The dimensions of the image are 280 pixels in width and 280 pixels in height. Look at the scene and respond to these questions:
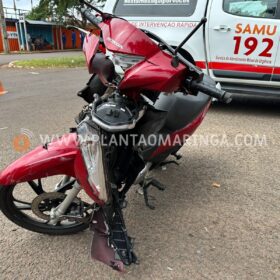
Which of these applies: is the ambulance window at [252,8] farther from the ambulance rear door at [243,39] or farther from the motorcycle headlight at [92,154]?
the motorcycle headlight at [92,154]

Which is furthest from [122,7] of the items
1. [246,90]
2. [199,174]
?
[199,174]

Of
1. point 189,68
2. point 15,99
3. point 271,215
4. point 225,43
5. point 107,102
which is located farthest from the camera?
Result: point 15,99

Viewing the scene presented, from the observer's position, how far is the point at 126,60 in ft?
5.34

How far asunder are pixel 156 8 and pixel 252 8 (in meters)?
1.49

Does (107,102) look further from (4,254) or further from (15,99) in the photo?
(15,99)

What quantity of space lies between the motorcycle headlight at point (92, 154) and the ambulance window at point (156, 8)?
383 centimetres

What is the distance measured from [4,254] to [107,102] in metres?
1.26

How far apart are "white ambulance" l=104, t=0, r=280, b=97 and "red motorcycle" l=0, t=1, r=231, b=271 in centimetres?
299

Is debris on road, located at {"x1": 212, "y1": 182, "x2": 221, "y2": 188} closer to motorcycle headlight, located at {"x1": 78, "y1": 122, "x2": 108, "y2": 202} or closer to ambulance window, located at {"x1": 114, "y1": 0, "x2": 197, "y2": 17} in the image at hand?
motorcycle headlight, located at {"x1": 78, "y1": 122, "x2": 108, "y2": 202}

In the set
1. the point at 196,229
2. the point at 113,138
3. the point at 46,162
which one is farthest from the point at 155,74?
the point at 196,229

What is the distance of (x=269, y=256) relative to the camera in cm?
212

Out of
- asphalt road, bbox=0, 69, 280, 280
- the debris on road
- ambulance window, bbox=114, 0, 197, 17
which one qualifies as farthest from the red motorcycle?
ambulance window, bbox=114, 0, 197, 17

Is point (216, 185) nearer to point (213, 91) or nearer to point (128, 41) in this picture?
point (213, 91)

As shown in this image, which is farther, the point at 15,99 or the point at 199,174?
the point at 15,99
